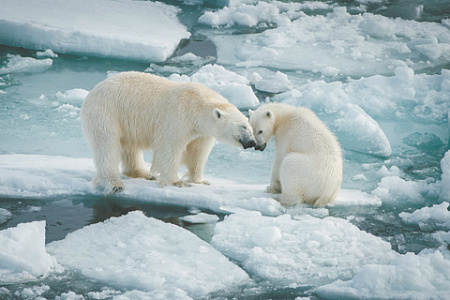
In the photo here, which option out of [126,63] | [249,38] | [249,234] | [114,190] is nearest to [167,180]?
[114,190]

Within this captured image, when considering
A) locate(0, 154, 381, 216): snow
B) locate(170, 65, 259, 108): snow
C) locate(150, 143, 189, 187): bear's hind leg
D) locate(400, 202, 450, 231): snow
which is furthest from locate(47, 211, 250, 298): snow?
locate(170, 65, 259, 108): snow

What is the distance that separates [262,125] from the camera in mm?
5172

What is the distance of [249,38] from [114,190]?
6.38 m

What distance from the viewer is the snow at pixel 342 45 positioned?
9.67 meters

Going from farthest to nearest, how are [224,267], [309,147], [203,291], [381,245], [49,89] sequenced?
[49,89] → [309,147] → [381,245] → [224,267] → [203,291]

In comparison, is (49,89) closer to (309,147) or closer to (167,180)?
(167,180)

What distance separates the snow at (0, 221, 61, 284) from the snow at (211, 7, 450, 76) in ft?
20.1

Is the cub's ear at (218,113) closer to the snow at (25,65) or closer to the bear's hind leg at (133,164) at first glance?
the bear's hind leg at (133,164)

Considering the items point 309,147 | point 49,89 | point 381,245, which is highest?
point 309,147

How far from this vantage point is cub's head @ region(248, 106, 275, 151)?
518 centimetres

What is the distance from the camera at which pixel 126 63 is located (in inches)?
365

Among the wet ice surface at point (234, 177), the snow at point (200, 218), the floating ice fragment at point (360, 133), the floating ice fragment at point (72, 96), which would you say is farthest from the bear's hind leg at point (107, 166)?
the floating ice fragment at point (360, 133)

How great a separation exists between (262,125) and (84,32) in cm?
516

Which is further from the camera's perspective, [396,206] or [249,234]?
[396,206]
